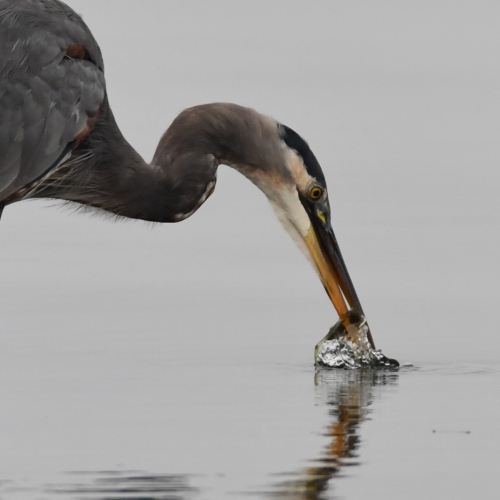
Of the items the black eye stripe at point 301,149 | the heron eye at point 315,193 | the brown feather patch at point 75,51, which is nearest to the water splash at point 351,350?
the heron eye at point 315,193

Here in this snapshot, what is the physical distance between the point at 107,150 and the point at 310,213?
1.15 m

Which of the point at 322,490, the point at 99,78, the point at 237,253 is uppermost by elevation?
the point at 99,78

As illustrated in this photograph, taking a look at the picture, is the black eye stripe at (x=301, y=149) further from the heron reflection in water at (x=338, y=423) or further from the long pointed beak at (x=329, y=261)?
the heron reflection in water at (x=338, y=423)

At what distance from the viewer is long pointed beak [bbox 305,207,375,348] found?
7223 mm

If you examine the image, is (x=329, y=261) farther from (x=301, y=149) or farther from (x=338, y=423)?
(x=338, y=423)

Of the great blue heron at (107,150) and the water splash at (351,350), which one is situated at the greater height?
the great blue heron at (107,150)

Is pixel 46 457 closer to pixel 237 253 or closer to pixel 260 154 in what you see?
pixel 260 154

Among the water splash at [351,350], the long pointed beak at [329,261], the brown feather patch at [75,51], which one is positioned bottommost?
the water splash at [351,350]

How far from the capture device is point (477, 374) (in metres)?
6.62

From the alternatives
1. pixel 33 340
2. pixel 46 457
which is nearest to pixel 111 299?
pixel 33 340

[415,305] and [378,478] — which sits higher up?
[415,305]

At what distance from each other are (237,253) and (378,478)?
470 centimetres

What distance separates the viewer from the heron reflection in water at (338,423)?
15.7 ft

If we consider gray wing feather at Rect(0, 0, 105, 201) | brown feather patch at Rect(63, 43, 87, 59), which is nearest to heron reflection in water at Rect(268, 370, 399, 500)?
gray wing feather at Rect(0, 0, 105, 201)
